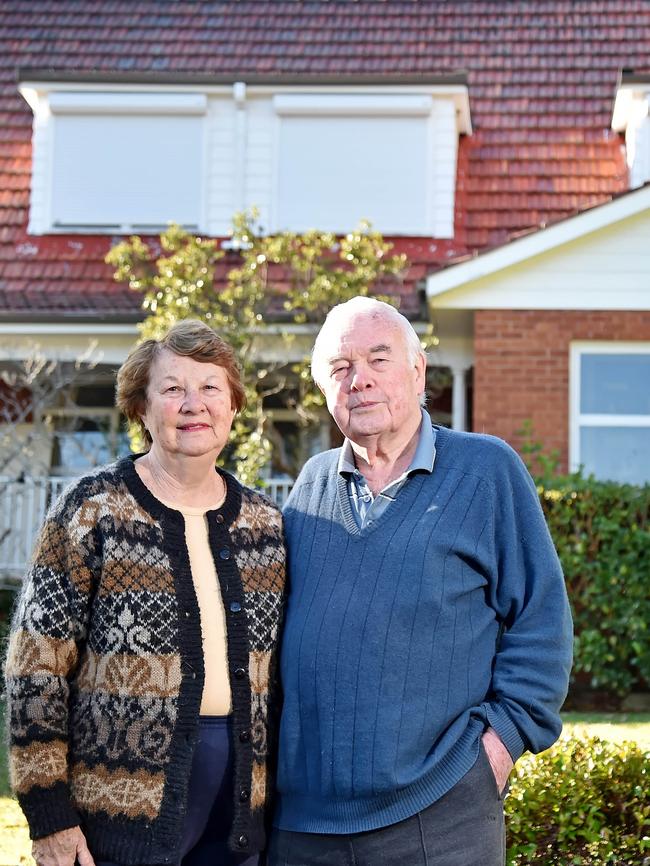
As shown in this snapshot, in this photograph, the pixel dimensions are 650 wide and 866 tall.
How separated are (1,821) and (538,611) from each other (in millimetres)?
3649

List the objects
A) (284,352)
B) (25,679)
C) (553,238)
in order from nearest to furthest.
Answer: (25,679)
(553,238)
(284,352)

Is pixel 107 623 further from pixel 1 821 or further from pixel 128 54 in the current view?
pixel 128 54

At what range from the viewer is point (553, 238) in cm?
1004

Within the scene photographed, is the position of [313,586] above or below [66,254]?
below

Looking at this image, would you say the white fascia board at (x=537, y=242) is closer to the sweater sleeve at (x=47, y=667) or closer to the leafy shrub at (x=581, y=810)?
the leafy shrub at (x=581, y=810)

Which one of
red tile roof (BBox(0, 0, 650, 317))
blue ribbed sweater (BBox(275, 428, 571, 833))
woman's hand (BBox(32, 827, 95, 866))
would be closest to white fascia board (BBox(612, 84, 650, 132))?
red tile roof (BBox(0, 0, 650, 317))

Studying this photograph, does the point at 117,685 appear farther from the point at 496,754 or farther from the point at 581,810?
the point at 581,810

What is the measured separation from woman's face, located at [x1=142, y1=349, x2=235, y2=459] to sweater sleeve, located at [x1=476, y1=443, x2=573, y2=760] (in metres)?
0.78

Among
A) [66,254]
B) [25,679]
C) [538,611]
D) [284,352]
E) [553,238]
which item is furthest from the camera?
[66,254]

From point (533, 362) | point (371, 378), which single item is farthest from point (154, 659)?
point (533, 362)

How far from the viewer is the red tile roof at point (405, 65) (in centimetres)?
1201

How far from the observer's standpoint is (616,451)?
1031cm

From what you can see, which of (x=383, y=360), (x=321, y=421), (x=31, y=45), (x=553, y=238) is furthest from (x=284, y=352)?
(x=383, y=360)

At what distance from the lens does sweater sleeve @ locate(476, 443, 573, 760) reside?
2963 millimetres
